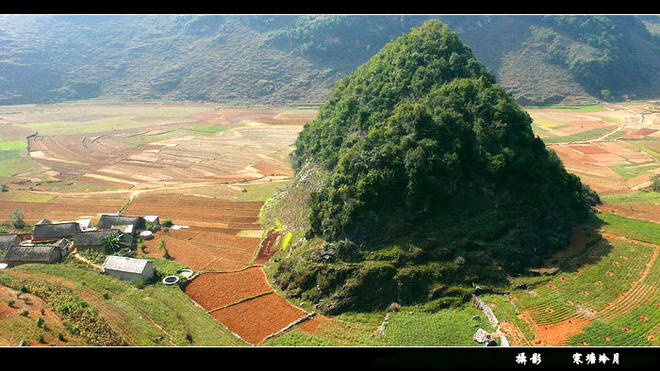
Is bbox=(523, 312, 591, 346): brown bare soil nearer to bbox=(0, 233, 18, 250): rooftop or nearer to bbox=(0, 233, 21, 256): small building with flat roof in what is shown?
bbox=(0, 233, 21, 256): small building with flat roof

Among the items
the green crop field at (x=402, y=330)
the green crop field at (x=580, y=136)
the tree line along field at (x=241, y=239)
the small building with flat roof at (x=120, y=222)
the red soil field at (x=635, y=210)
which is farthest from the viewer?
the green crop field at (x=580, y=136)

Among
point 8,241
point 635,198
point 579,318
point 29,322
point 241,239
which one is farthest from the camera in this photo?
point 635,198

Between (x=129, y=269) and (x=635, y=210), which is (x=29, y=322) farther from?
(x=635, y=210)

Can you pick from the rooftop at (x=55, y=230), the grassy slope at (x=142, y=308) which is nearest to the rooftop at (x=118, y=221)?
the rooftop at (x=55, y=230)

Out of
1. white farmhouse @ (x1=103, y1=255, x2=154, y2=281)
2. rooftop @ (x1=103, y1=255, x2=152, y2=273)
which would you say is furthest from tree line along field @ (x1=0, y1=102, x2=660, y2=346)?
rooftop @ (x1=103, y1=255, x2=152, y2=273)

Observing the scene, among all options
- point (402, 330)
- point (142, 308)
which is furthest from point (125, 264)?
point (402, 330)

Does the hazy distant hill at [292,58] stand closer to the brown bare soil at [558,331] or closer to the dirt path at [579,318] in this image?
the dirt path at [579,318]

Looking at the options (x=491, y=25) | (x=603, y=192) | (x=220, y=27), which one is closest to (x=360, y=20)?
(x=491, y=25)
